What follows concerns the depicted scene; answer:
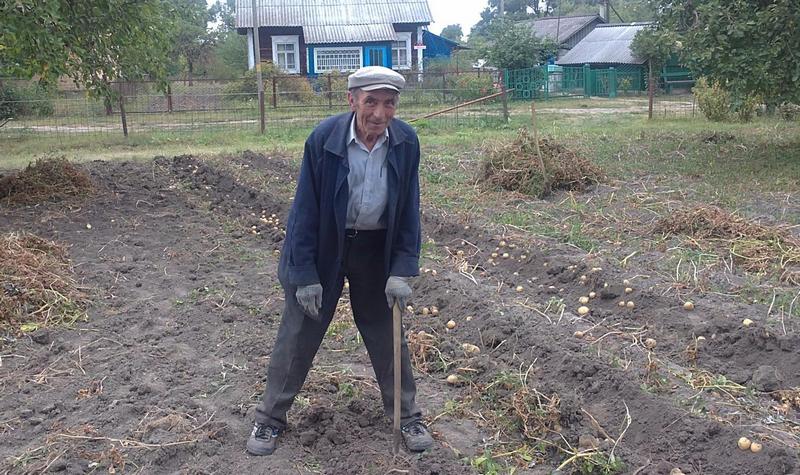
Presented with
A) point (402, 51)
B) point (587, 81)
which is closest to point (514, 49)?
point (587, 81)

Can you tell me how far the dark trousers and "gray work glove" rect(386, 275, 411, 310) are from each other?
0.19 meters

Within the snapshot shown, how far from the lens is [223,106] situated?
2222cm

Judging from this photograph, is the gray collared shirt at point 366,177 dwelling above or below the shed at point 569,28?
below

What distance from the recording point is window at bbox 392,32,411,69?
38.2 metres

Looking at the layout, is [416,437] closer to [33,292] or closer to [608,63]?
[33,292]

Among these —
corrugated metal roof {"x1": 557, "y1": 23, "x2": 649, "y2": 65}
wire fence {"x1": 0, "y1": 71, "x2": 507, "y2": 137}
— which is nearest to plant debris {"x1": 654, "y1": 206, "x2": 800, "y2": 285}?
wire fence {"x1": 0, "y1": 71, "x2": 507, "y2": 137}

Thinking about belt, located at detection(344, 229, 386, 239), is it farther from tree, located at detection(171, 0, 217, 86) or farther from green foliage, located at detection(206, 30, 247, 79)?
tree, located at detection(171, 0, 217, 86)

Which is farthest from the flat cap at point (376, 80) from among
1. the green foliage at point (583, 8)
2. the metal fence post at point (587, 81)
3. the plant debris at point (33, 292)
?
the green foliage at point (583, 8)

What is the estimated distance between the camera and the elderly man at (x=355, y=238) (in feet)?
11.8

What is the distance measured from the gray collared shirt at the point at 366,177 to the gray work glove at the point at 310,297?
37 centimetres

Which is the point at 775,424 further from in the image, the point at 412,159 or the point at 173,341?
the point at 173,341

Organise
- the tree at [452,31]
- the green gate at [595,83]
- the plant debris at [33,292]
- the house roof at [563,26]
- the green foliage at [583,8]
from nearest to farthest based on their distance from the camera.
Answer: the plant debris at [33,292]
the green gate at [595,83]
the house roof at [563,26]
the green foliage at [583,8]
the tree at [452,31]

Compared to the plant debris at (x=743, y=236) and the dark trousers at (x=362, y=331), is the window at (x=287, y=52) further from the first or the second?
the dark trousers at (x=362, y=331)

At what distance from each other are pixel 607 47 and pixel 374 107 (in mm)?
37670
